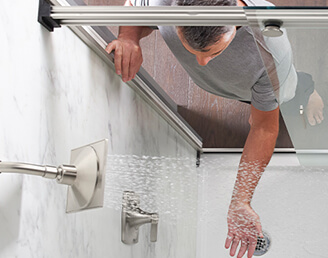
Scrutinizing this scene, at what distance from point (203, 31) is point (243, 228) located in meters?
0.56

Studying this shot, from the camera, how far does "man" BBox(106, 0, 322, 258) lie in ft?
3.27

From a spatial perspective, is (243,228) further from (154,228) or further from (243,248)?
(154,228)

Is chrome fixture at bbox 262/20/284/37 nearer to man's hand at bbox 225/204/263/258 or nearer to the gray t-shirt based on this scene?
the gray t-shirt

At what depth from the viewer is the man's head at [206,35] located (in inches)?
35.4

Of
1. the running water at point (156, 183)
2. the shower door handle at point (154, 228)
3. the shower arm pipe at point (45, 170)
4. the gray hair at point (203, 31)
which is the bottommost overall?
the shower door handle at point (154, 228)

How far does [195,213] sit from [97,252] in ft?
1.64

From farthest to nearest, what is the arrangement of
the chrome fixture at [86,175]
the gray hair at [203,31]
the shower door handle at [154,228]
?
the shower door handle at [154,228]
the gray hair at [203,31]
the chrome fixture at [86,175]

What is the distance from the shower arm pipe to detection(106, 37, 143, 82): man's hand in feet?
1.03

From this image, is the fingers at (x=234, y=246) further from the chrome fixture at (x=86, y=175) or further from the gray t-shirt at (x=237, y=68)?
the chrome fixture at (x=86, y=175)

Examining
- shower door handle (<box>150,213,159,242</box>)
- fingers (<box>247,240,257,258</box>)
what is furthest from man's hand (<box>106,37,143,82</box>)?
fingers (<box>247,240,257,258</box>)

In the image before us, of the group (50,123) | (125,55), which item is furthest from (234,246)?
(50,123)

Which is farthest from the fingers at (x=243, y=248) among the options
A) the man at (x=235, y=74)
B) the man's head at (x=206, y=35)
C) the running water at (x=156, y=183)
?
the man's head at (x=206, y=35)

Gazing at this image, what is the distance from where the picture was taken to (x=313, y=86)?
73cm

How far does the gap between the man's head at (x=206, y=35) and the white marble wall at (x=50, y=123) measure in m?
0.18
